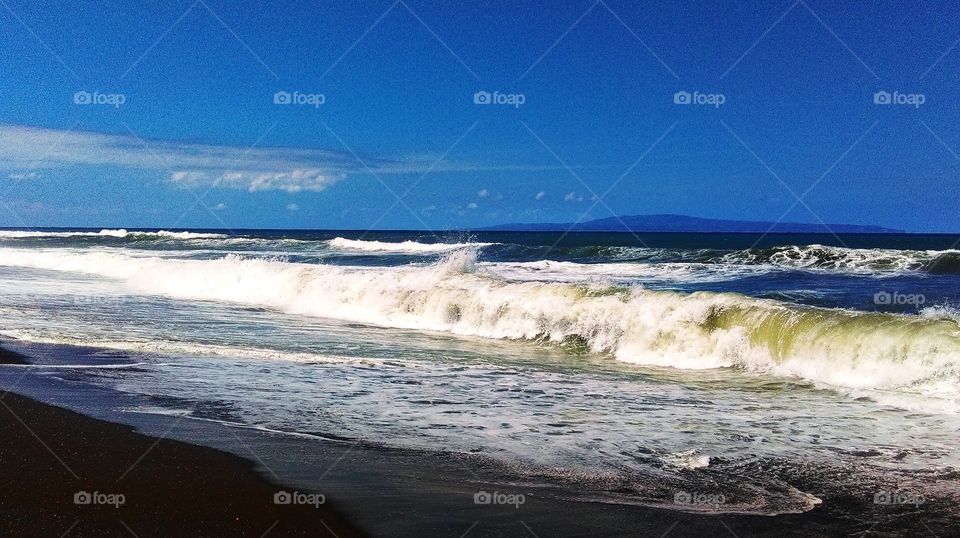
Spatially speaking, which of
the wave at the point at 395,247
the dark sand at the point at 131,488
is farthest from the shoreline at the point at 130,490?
the wave at the point at 395,247

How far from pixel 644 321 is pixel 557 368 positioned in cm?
293

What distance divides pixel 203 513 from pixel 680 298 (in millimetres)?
10200

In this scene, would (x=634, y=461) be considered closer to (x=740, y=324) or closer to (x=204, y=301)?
(x=740, y=324)

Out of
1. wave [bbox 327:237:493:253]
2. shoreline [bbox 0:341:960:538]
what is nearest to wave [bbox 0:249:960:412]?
shoreline [bbox 0:341:960:538]

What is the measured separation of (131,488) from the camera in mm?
5039

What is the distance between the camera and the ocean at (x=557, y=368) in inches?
252

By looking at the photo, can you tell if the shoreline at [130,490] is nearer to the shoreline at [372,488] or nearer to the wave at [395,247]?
the shoreline at [372,488]

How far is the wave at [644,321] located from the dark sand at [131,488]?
7072 mm

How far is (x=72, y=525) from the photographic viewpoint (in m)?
4.34

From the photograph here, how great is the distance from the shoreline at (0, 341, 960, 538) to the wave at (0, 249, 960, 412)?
4.32m

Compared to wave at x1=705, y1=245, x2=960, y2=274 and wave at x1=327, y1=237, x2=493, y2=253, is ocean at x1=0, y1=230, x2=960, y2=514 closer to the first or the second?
wave at x1=705, y1=245, x2=960, y2=274

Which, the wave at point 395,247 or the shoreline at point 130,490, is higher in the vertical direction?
the wave at point 395,247

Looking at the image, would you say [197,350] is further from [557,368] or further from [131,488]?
[131,488]

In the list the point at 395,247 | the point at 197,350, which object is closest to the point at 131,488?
the point at 197,350
